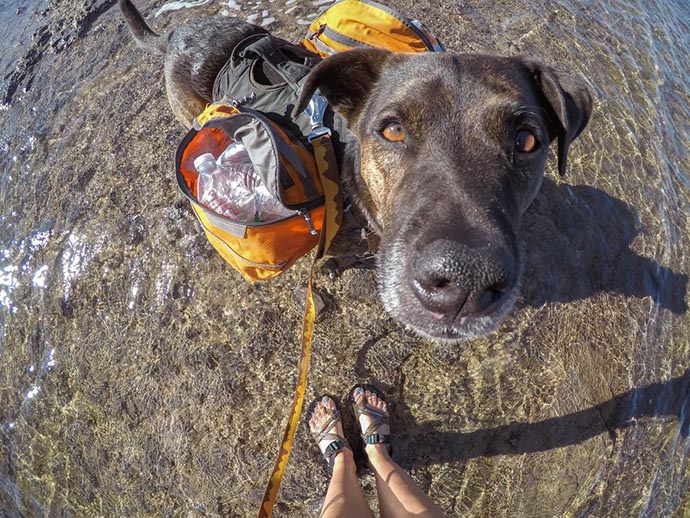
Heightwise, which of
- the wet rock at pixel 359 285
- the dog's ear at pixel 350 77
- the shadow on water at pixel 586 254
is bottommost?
the shadow on water at pixel 586 254

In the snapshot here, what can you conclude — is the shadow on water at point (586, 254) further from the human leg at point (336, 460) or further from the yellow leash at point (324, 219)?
the yellow leash at point (324, 219)

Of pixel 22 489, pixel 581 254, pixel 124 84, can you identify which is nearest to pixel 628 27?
pixel 581 254

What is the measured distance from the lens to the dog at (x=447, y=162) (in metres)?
1.94

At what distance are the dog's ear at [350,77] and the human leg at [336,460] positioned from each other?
92.7 inches

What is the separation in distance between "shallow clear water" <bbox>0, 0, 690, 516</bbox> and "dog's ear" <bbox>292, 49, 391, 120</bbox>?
63.2 inches

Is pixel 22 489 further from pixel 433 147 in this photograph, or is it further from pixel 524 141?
pixel 524 141

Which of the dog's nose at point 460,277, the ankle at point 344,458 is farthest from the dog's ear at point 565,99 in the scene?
the ankle at point 344,458

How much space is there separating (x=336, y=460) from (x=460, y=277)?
250 cm

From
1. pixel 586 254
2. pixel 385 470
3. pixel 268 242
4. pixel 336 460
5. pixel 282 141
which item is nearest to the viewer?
pixel 282 141

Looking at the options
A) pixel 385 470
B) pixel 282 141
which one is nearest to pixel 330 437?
pixel 385 470

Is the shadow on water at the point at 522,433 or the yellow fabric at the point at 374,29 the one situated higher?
the yellow fabric at the point at 374,29

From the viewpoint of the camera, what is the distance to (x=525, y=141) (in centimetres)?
241

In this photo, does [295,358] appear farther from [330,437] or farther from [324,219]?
[324,219]

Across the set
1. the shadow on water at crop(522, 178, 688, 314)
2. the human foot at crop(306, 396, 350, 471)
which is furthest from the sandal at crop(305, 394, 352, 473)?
the shadow on water at crop(522, 178, 688, 314)
